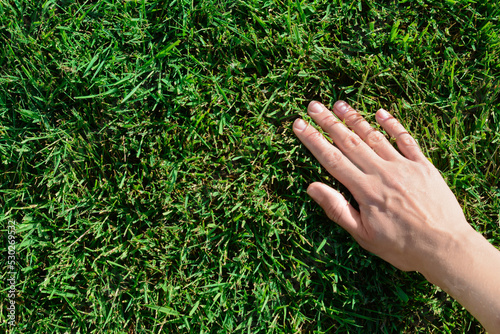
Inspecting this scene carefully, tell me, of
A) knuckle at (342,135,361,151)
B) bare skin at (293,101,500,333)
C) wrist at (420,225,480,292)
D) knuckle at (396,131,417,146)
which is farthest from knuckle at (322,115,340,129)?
wrist at (420,225,480,292)

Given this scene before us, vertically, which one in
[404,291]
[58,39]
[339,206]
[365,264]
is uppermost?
[58,39]

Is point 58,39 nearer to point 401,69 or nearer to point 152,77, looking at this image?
Result: point 152,77

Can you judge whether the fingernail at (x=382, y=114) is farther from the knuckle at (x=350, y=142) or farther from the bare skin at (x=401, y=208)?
the knuckle at (x=350, y=142)

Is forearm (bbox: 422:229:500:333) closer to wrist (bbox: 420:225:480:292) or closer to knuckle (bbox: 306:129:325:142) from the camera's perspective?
wrist (bbox: 420:225:480:292)

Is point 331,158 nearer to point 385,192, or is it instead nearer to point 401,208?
point 385,192

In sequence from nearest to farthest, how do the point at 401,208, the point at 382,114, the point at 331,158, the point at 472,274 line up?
1. the point at 472,274
2. the point at 401,208
3. the point at 331,158
4. the point at 382,114

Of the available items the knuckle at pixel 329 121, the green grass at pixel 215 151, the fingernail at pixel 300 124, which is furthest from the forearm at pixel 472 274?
the fingernail at pixel 300 124

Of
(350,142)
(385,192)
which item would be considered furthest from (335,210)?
(350,142)

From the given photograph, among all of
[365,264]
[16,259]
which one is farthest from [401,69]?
[16,259]
